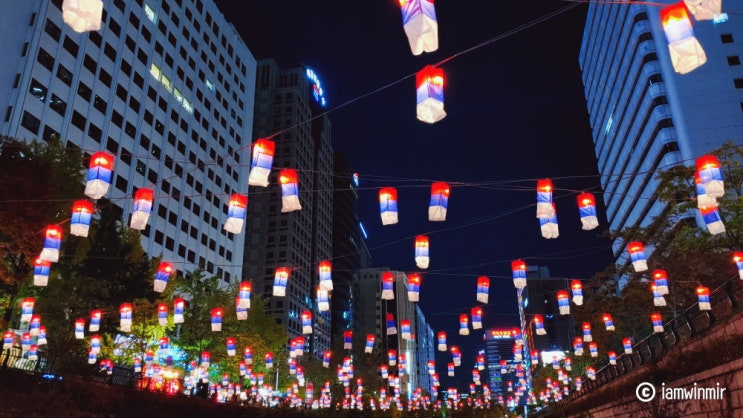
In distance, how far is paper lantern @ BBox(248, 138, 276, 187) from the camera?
13555mm

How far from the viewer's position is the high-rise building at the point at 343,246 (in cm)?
10811

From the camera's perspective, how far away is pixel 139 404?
17.2 meters

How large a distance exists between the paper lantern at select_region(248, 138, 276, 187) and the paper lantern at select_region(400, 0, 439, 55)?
244 inches

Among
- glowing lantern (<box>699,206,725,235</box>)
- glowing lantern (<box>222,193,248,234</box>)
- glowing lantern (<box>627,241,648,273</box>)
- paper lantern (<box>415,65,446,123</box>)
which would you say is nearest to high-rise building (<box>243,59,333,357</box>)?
glowing lantern (<box>222,193,248,234</box>)

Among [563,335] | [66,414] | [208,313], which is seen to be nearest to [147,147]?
[208,313]

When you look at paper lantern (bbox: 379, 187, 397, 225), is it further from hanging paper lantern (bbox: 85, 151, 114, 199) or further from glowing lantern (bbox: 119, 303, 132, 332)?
glowing lantern (bbox: 119, 303, 132, 332)

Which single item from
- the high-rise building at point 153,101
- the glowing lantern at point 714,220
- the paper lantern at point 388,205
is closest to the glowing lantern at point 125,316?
the high-rise building at point 153,101

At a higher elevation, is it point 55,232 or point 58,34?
point 58,34

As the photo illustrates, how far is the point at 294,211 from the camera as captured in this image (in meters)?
87.7

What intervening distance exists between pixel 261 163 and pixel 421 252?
7.09m

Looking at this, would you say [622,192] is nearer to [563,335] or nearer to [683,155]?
[683,155]

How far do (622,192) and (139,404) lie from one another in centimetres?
6451

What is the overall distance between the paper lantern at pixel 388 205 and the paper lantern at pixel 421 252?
282cm

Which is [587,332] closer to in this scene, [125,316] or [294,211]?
[125,316]
